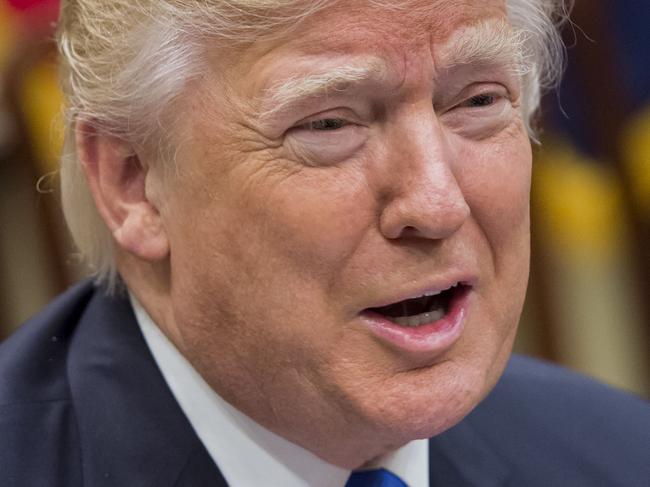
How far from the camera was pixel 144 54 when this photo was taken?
5.90ft

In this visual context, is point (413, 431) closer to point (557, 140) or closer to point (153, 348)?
point (153, 348)

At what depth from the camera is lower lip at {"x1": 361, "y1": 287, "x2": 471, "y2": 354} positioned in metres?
1.74

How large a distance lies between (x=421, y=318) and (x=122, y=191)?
19.2 inches

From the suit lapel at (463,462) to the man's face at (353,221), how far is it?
0.30 meters

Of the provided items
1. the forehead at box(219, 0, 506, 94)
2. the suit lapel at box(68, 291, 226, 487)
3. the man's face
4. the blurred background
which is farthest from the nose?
the blurred background

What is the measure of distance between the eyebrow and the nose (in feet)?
0.29

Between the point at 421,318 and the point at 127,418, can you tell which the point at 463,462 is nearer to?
the point at 421,318

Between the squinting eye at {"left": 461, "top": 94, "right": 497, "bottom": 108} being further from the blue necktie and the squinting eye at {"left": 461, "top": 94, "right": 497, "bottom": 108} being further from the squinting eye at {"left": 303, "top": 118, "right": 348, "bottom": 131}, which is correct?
the blue necktie

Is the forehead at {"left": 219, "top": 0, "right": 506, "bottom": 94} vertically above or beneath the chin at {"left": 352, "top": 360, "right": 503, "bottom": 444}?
above

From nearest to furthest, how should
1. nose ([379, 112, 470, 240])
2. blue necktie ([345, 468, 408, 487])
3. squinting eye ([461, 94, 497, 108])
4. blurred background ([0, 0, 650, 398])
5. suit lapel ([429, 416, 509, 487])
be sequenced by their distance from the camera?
nose ([379, 112, 470, 240]), squinting eye ([461, 94, 497, 108]), blue necktie ([345, 468, 408, 487]), suit lapel ([429, 416, 509, 487]), blurred background ([0, 0, 650, 398])

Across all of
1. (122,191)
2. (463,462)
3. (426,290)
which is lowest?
(463,462)

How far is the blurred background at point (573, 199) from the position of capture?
12.4 ft

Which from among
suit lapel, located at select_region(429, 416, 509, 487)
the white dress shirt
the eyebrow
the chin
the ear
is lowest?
suit lapel, located at select_region(429, 416, 509, 487)

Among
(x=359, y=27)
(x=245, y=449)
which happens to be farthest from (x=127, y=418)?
(x=359, y=27)
